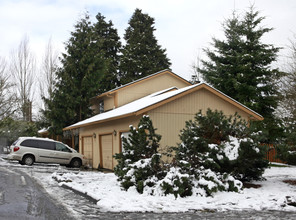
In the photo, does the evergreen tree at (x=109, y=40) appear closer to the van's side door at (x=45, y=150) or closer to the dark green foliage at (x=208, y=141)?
the van's side door at (x=45, y=150)

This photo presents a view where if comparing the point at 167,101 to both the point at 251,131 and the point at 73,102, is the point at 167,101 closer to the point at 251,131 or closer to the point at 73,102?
the point at 251,131

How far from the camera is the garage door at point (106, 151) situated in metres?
18.5

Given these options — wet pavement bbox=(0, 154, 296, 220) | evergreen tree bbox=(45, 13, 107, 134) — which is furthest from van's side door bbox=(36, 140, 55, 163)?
wet pavement bbox=(0, 154, 296, 220)

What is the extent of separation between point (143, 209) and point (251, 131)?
5.29 m

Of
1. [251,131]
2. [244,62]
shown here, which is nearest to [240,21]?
[244,62]

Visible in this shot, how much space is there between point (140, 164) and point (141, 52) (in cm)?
3498

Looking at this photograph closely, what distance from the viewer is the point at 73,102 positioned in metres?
27.0

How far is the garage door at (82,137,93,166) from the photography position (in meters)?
21.9

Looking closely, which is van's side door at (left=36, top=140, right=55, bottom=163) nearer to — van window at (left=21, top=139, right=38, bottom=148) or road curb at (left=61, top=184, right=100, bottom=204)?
van window at (left=21, top=139, right=38, bottom=148)

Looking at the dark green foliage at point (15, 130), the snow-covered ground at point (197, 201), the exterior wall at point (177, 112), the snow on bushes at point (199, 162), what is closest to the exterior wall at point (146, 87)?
the exterior wall at point (177, 112)

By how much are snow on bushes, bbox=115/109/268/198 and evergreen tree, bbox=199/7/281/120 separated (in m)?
14.9

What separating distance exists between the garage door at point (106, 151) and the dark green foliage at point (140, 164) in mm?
7390

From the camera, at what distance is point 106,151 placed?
1916 centimetres

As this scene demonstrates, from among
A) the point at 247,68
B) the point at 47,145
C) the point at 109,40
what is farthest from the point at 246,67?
the point at 109,40
